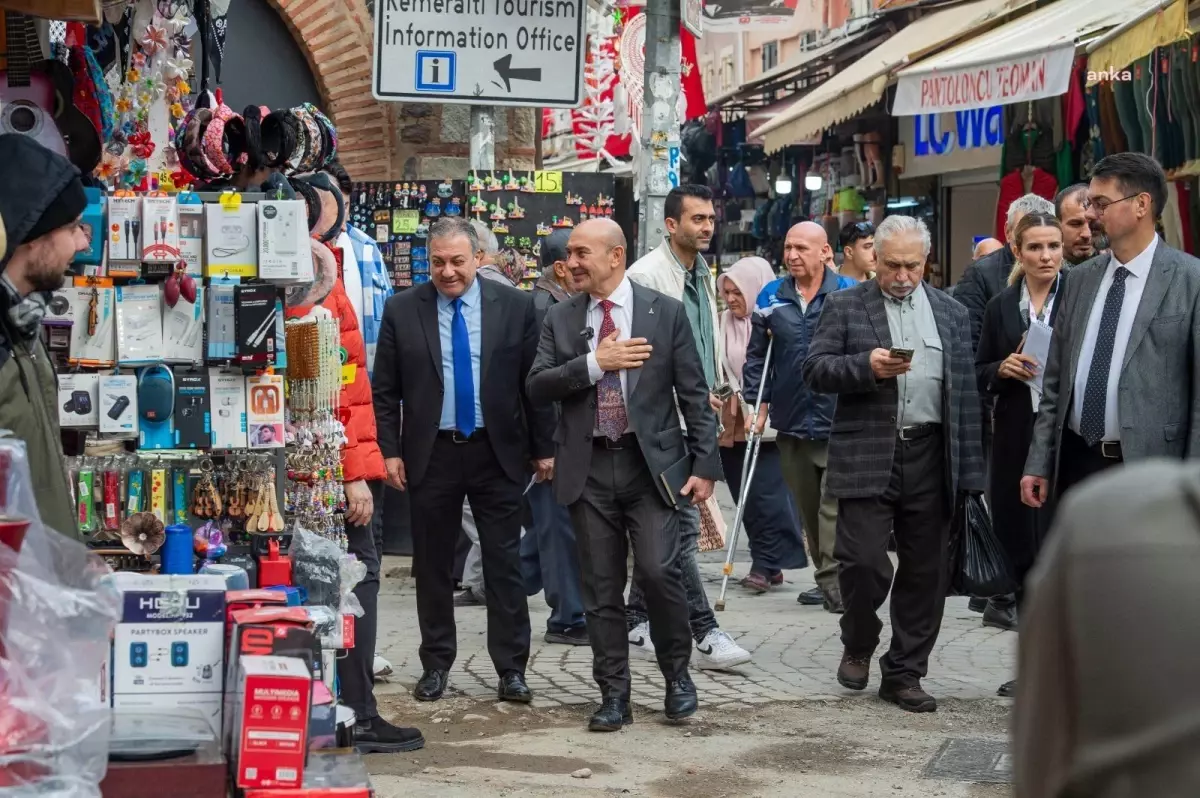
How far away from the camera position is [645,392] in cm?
723

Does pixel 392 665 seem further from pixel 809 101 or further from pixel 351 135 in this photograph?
pixel 809 101

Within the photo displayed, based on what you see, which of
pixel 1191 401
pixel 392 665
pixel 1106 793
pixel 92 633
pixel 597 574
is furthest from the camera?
pixel 392 665

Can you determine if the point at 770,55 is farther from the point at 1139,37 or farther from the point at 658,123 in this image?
the point at 1139,37

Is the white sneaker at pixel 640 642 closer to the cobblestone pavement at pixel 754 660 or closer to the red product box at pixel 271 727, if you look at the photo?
the cobblestone pavement at pixel 754 660

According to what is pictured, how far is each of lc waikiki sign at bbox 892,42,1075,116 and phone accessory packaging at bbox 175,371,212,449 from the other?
6477mm

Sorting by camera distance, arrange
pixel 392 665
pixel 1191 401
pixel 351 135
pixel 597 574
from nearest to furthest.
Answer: pixel 1191 401
pixel 597 574
pixel 392 665
pixel 351 135

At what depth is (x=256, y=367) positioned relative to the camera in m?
5.79

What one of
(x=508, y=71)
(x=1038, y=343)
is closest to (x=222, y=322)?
(x=1038, y=343)

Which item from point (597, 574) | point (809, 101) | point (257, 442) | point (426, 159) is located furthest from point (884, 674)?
point (809, 101)

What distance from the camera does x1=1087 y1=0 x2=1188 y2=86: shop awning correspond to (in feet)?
30.8

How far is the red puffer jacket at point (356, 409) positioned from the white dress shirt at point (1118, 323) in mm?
2716

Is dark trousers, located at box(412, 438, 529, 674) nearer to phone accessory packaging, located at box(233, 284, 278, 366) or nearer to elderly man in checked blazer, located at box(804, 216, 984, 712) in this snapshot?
elderly man in checked blazer, located at box(804, 216, 984, 712)

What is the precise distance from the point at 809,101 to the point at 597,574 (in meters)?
10.4

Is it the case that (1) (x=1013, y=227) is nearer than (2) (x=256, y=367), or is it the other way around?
(2) (x=256, y=367)
